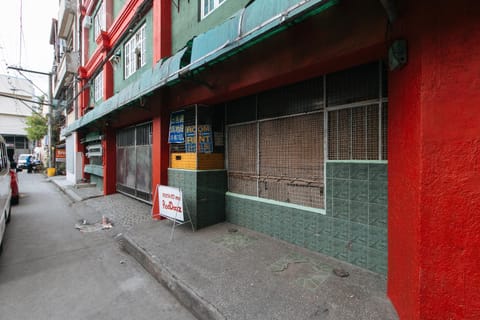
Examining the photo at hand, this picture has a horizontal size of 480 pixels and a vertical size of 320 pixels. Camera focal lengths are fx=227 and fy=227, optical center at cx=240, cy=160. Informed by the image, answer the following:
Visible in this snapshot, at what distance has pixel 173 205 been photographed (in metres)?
5.57

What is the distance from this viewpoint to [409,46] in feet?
7.79

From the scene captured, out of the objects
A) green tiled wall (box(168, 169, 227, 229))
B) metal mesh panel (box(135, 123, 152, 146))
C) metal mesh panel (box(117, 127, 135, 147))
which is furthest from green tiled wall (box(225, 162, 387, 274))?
metal mesh panel (box(117, 127, 135, 147))

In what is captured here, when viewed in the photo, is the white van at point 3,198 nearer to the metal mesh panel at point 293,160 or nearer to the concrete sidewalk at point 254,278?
the concrete sidewalk at point 254,278

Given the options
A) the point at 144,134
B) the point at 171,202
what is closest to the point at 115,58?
the point at 144,134

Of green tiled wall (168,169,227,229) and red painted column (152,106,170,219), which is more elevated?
red painted column (152,106,170,219)

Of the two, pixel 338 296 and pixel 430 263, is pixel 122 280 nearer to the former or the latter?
pixel 338 296

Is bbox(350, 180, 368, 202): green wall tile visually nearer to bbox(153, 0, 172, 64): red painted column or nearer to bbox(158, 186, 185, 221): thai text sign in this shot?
bbox(158, 186, 185, 221): thai text sign

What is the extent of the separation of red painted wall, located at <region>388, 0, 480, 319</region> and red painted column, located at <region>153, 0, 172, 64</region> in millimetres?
6138

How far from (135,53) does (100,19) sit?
19.8ft

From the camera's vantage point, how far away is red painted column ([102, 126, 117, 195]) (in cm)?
1096

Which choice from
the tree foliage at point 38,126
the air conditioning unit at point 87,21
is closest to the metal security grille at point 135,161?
the air conditioning unit at point 87,21

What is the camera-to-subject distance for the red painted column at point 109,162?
36.0 ft

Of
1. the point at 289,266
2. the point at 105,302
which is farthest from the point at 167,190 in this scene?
the point at 289,266

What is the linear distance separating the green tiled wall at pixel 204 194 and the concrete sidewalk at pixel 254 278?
509mm
